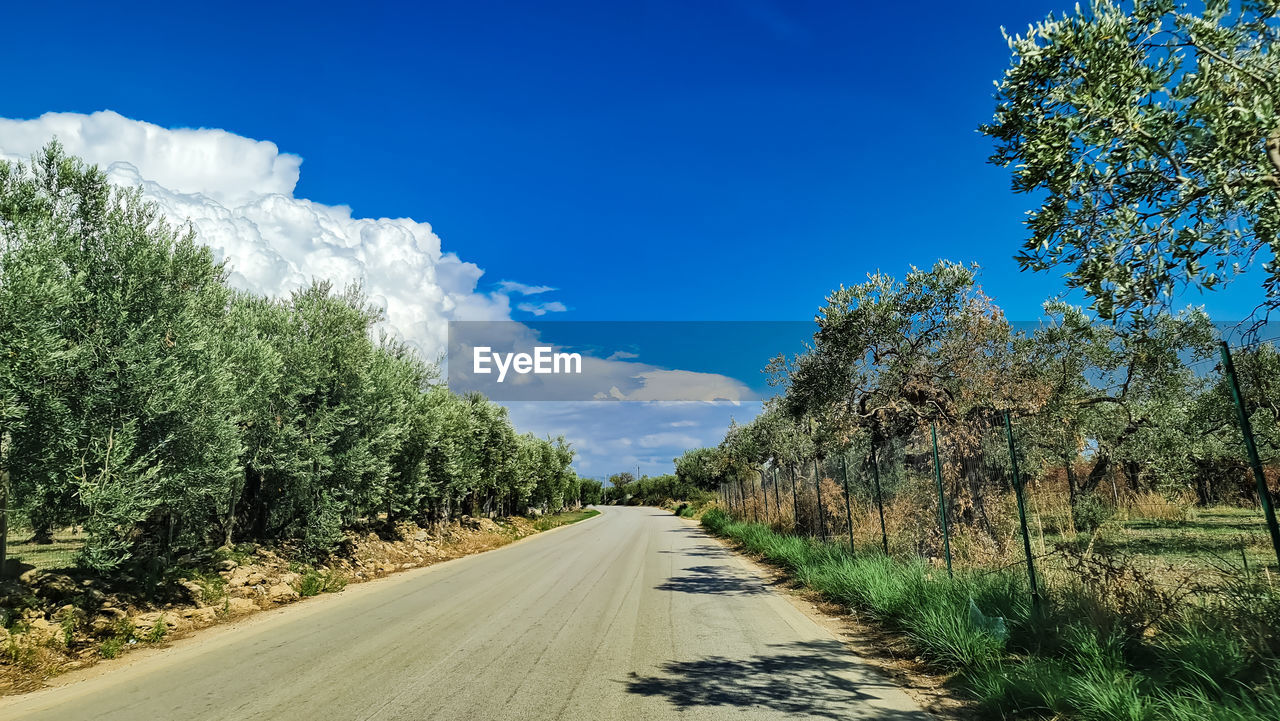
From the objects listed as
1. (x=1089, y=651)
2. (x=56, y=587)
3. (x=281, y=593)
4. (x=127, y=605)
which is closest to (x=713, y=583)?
(x=1089, y=651)

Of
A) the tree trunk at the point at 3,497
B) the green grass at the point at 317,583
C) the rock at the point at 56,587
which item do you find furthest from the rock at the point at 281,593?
the tree trunk at the point at 3,497

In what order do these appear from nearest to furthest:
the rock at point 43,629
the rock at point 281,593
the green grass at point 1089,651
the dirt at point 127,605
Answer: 1. the green grass at point 1089,651
2. the dirt at point 127,605
3. the rock at point 43,629
4. the rock at point 281,593

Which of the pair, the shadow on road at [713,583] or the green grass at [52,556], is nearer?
the green grass at [52,556]

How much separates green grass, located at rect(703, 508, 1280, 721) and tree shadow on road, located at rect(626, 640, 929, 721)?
938 mm

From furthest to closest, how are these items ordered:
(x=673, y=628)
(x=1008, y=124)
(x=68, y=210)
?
(x=68, y=210) < (x=673, y=628) < (x=1008, y=124)

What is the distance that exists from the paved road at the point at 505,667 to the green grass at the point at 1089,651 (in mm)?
954

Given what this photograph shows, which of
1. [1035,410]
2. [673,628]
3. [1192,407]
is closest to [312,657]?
[673,628]

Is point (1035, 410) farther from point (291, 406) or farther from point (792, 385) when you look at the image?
point (291, 406)

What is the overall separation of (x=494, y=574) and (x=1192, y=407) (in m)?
18.9

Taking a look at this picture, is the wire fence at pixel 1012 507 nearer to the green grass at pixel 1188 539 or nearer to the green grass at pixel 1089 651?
the green grass at pixel 1188 539

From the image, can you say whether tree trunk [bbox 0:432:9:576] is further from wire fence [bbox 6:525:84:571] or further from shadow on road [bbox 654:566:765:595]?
shadow on road [bbox 654:566:765:595]

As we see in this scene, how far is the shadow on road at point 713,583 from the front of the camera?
12.6 meters

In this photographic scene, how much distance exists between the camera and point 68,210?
10.2 m

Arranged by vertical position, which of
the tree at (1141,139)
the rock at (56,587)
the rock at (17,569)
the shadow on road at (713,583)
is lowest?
the shadow on road at (713,583)
